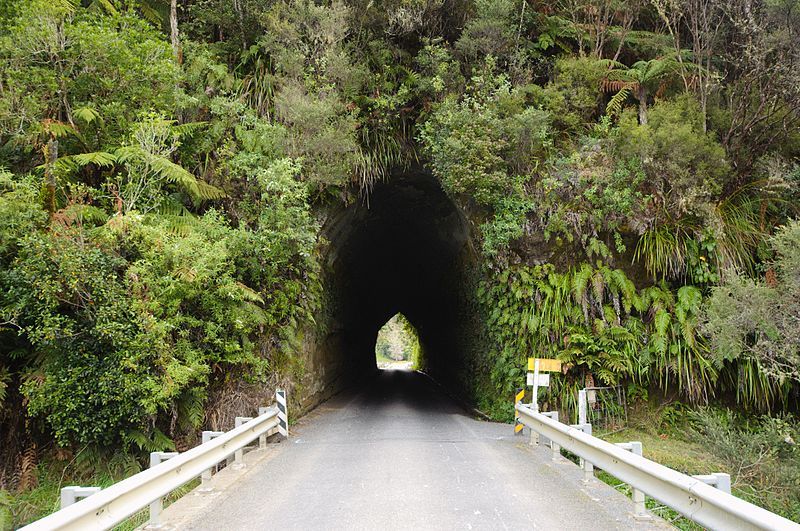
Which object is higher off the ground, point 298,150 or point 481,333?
point 298,150

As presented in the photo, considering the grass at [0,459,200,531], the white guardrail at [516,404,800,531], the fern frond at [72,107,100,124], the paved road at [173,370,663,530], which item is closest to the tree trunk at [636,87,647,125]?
the paved road at [173,370,663,530]

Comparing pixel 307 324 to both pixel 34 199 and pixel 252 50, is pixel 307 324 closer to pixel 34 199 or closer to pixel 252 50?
pixel 34 199

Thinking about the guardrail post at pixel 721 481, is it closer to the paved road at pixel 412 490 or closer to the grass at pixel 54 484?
the paved road at pixel 412 490

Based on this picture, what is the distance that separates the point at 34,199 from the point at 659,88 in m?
13.7

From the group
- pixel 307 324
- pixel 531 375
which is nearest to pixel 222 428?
pixel 307 324

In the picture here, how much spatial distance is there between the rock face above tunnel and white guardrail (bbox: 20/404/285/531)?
280 inches

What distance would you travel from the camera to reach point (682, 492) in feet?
12.5

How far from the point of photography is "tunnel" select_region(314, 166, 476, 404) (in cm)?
1552

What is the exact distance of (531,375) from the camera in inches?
384

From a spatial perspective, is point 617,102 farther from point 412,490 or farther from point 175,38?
point 412,490

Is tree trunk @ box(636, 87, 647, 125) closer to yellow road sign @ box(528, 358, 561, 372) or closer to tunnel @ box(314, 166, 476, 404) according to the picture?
tunnel @ box(314, 166, 476, 404)

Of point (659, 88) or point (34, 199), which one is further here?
point (659, 88)

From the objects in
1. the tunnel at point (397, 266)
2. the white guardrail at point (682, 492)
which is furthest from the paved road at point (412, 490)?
the tunnel at point (397, 266)

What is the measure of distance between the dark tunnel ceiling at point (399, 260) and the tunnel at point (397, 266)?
0.03 meters
